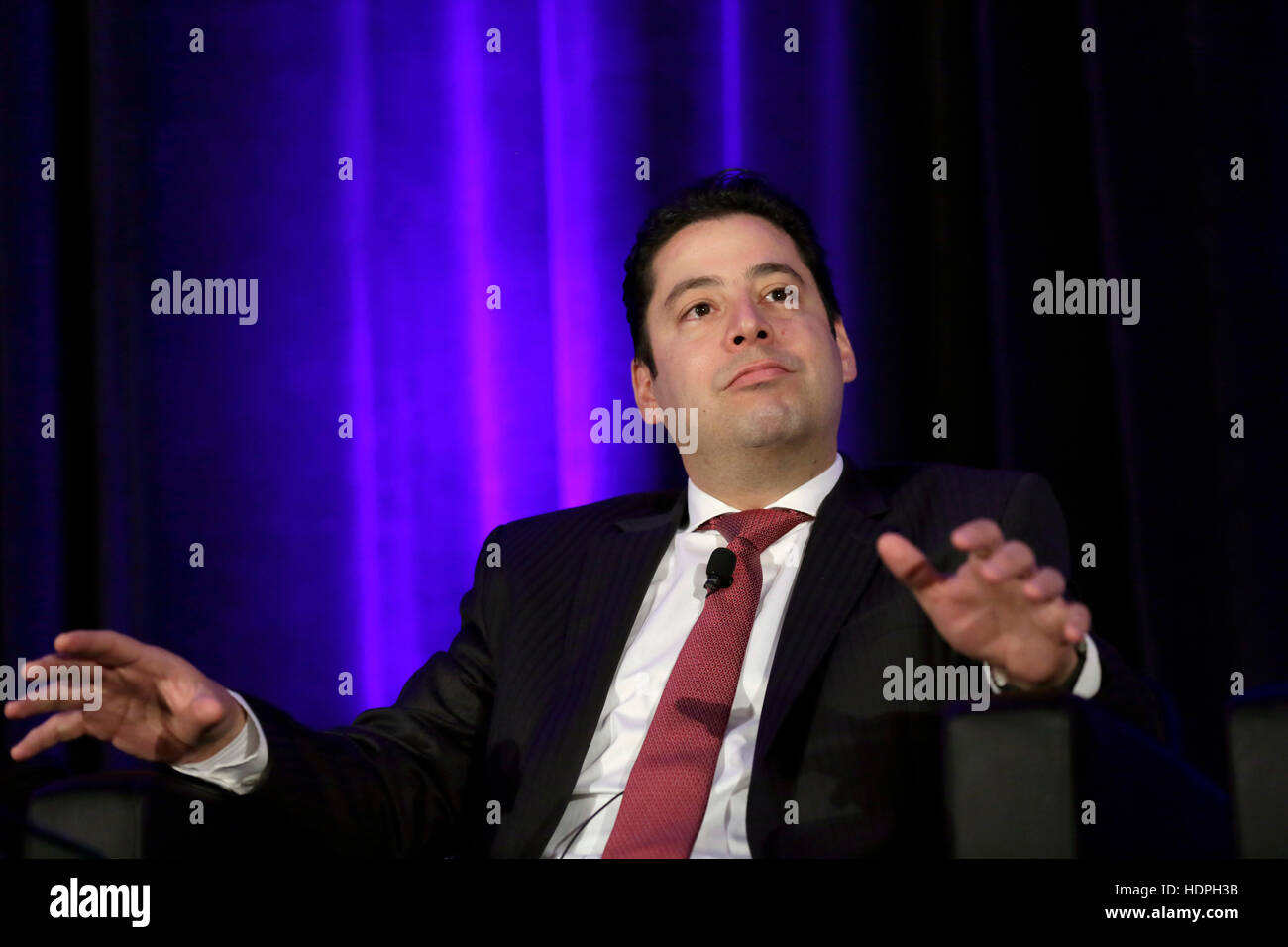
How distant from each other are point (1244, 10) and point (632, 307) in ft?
4.46

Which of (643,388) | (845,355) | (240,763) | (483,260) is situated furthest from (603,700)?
(483,260)

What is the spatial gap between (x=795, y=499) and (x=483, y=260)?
997mm

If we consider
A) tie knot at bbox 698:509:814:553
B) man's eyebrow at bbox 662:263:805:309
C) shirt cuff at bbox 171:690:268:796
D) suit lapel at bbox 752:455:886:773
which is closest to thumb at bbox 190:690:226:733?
shirt cuff at bbox 171:690:268:796

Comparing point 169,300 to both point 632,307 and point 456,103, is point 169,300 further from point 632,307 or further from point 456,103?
point 632,307

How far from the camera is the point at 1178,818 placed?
1.31 m

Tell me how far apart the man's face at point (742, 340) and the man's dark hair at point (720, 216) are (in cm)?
3

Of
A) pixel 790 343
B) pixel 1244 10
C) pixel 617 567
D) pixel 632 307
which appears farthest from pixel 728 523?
pixel 1244 10

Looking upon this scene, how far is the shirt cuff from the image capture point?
1.59 meters

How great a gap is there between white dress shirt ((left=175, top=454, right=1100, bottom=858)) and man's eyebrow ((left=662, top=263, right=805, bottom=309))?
13.1 inches

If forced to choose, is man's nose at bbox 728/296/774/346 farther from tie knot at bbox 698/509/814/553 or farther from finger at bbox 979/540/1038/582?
finger at bbox 979/540/1038/582

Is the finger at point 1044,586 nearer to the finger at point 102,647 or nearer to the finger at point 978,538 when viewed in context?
the finger at point 978,538

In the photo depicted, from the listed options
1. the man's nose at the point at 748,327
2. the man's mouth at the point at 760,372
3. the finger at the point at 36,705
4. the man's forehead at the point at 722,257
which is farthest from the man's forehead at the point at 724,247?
the finger at the point at 36,705

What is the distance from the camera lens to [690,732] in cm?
165

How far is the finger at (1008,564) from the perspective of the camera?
47.6 inches
